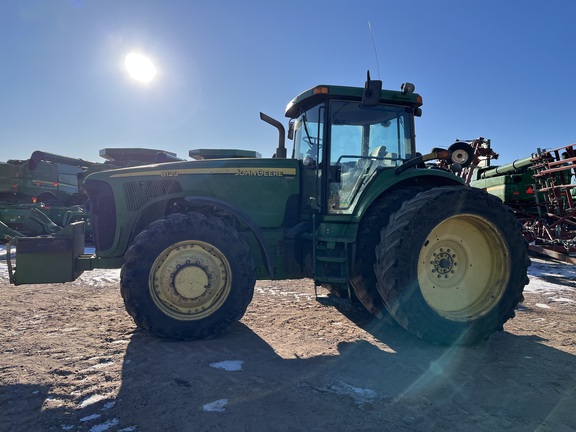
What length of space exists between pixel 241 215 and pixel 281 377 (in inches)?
63.7

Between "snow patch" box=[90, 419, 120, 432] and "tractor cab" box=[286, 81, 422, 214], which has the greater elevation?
"tractor cab" box=[286, 81, 422, 214]

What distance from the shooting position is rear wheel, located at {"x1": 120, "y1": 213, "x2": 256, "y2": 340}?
3385mm

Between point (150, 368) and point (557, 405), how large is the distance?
2753mm

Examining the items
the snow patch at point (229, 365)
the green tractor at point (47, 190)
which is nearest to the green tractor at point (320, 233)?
the snow patch at point (229, 365)

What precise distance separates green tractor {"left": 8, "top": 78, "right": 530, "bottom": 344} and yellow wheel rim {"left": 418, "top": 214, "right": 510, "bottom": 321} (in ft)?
0.03

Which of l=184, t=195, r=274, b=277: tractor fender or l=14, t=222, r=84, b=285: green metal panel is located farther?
l=184, t=195, r=274, b=277: tractor fender

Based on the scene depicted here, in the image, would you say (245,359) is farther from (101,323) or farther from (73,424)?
(101,323)

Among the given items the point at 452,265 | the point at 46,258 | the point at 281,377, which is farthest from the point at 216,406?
the point at 452,265

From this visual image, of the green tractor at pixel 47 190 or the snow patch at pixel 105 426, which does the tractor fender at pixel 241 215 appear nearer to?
the snow patch at pixel 105 426

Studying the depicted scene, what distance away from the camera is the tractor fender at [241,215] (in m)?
3.77

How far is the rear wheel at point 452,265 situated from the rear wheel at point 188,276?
1316mm

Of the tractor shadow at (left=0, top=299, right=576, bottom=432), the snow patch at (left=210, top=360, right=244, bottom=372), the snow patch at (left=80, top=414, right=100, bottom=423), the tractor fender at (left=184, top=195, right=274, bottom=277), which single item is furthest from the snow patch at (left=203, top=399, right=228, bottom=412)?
the tractor fender at (left=184, top=195, right=274, bottom=277)

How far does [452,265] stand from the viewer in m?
3.75

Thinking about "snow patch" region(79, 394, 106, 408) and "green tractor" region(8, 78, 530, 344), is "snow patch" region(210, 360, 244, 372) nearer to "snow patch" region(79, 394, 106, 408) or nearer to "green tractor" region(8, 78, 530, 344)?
"green tractor" region(8, 78, 530, 344)
